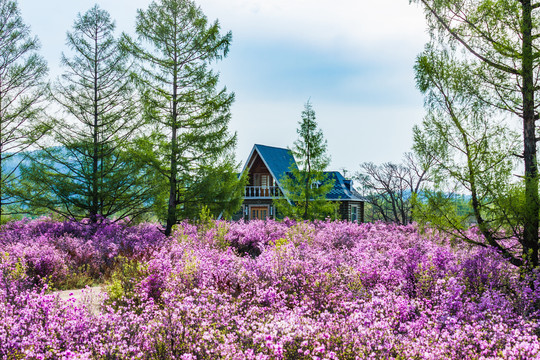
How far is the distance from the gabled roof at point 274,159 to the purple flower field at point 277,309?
20.3 meters

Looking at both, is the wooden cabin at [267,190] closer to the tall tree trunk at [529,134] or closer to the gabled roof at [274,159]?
the gabled roof at [274,159]

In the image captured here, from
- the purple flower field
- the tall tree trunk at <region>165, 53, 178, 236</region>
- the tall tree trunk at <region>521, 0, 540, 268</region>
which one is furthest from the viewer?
the tall tree trunk at <region>165, 53, 178, 236</region>

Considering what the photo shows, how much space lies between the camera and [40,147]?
19.7 metres

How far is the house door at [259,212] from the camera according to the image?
32250mm

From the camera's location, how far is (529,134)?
830cm

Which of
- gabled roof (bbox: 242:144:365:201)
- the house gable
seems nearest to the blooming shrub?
the house gable

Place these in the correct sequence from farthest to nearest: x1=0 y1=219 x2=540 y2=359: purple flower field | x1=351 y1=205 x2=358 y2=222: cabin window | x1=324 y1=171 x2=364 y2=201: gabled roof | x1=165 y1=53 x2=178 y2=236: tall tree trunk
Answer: x1=351 y1=205 x2=358 y2=222: cabin window, x1=324 y1=171 x2=364 y2=201: gabled roof, x1=165 y1=53 x2=178 y2=236: tall tree trunk, x1=0 y1=219 x2=540 y2=359: purple flower field

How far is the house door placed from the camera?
32250mm

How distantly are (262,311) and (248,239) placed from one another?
1012 cm

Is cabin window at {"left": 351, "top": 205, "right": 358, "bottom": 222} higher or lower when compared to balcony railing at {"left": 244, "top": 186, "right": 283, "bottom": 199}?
lower

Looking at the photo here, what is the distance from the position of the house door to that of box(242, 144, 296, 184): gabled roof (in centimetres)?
269

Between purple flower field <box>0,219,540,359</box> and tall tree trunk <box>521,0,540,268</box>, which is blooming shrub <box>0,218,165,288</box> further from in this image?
tall tree trunk <box>521,0,540,268</box>

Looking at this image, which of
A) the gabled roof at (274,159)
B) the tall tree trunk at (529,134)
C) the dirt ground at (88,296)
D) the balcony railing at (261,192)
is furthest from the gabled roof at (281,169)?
the tall tree trunk at (529,134)

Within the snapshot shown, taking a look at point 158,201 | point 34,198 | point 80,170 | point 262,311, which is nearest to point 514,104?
point 262,311
